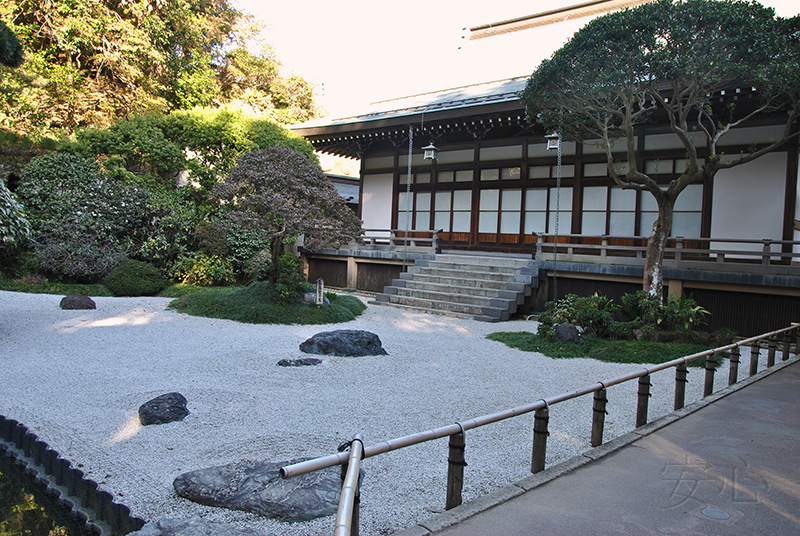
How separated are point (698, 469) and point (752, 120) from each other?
412 inches

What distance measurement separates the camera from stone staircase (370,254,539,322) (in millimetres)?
11680

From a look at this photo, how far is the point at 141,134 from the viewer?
16.1 metres

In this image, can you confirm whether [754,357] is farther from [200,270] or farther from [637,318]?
[200,270]

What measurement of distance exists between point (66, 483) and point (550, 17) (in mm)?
23334

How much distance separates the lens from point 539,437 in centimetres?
354

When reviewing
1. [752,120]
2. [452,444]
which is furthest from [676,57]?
[452,444]

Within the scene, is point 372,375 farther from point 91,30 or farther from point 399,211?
point 91,30

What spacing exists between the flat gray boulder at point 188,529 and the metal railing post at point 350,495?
0.66m

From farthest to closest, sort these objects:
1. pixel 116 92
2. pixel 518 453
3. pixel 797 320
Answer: pixel 116 92 < pixel 797 320 < pixel 518 453

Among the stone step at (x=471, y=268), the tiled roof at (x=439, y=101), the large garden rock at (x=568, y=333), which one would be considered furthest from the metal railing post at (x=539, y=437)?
the tiled roof at (x=439, y=101)

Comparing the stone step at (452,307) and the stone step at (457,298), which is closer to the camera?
the stone step at (452,307)

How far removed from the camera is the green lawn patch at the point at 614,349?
7.84 m

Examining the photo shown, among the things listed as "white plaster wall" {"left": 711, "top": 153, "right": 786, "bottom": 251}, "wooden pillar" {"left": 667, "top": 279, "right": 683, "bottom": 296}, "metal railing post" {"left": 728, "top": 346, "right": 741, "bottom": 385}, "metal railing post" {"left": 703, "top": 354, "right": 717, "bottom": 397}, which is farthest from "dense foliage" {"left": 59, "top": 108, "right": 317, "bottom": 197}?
"metal railing post" {"left": 703, "top": 354, "right": 717, "bottom": 397}

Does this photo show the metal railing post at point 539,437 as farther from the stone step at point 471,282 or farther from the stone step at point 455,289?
the stone step at point 471,282
